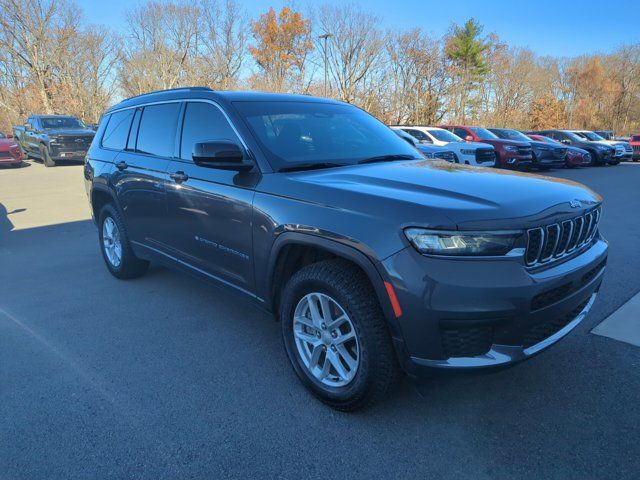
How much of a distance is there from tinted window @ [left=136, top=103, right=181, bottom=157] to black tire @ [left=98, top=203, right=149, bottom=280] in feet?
2.86

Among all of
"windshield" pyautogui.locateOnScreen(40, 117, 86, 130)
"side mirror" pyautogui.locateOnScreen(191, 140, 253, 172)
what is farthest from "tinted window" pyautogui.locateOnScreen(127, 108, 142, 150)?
"windshield" pyautogui.locateOnScreen(40, 117, 86, 130)

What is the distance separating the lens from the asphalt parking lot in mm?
2299

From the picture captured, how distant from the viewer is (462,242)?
218cm

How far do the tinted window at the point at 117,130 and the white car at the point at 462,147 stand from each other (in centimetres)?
942

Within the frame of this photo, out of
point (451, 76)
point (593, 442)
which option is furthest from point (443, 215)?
point (451, 76)

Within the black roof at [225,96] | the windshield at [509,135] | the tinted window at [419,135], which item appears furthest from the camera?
the windshield at [509,135]

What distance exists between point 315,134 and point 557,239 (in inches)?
72.7

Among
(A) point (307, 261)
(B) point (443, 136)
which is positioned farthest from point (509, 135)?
(A) point (307, 261)

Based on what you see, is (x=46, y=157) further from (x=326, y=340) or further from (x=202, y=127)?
(x=326, y=340)

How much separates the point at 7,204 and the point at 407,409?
10543mm

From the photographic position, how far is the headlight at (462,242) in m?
2.18

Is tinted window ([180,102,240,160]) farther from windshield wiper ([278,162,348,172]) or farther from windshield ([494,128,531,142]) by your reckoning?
windshield ([494,128,531,142])

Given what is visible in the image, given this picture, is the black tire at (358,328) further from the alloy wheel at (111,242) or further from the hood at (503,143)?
the hood at (503,143)

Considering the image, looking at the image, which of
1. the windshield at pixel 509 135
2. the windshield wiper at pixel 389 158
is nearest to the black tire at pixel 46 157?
the windshield at pixel 509 135
